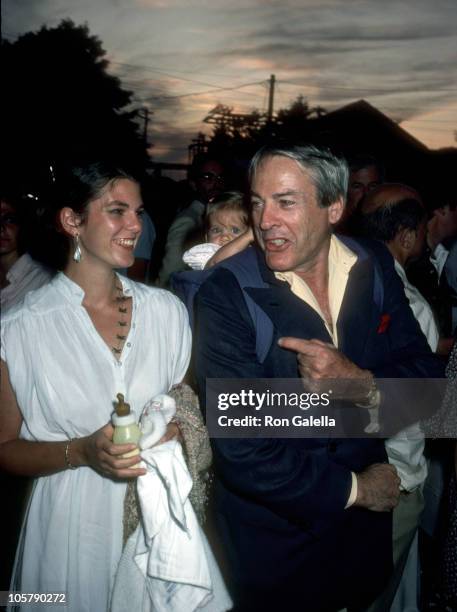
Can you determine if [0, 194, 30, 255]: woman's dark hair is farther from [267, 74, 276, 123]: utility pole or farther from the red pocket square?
[267, 74, 276, 123]: utility pole

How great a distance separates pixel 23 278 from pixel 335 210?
2.81 m

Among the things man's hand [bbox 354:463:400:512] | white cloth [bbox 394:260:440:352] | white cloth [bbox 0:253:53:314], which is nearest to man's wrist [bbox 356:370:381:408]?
man's hand [bbox 354:463:400:512]

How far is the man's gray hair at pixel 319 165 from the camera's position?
6.23 feet

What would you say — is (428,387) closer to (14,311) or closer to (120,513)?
(120,513)

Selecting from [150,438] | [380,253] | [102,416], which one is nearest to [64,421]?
[102,416]

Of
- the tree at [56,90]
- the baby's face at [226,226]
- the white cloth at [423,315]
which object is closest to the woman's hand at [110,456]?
the baby's face at [226,226]

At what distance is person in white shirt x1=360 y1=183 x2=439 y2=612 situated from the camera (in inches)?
105

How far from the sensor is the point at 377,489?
183 cm

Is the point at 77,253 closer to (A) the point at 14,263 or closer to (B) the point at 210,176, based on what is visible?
(A) the point at 14,263

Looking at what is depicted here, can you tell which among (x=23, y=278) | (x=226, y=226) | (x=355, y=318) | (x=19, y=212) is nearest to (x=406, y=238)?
(x=226, y=226)

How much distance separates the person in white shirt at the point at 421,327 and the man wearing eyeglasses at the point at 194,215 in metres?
2.79

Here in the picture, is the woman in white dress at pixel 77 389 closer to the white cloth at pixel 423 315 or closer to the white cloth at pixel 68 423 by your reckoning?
the white cloth at pixel 68 423

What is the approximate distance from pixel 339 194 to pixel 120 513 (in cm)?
164

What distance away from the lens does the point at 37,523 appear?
2004mm
